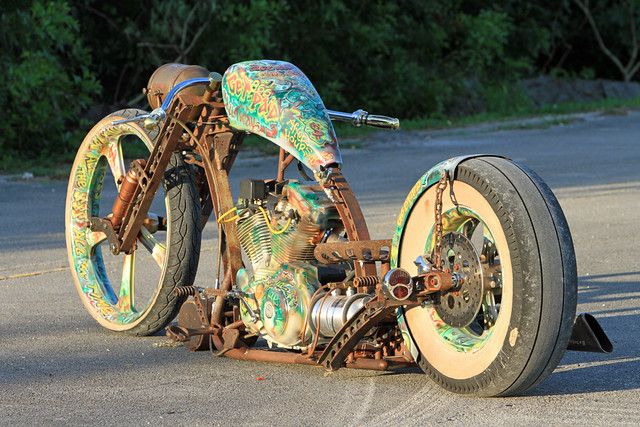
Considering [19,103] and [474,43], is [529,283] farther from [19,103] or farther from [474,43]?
[474,43]

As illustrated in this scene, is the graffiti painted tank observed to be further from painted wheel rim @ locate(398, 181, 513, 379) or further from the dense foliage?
the dense foliage

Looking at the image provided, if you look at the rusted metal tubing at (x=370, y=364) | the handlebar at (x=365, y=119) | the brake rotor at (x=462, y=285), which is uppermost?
the handlebar at (x=365, y=119)

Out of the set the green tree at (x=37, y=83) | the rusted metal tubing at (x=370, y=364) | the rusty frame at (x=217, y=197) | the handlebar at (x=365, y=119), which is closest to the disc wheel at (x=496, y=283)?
the rusted metal tubing at (x=370, y=364)

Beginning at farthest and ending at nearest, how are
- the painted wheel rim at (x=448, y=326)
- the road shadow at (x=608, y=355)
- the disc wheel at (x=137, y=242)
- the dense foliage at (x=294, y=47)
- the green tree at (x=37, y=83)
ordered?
the dense foliage at (x=294, y=47) < the green tree at (x=37, y=83) < the disc wheel at (x=137, y=242) < the road shadow at (x=608, y=355) < the painted wheel rim at (x=448, y=326)

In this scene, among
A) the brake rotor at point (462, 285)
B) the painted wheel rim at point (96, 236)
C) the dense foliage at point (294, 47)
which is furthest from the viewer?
the dense foliage at point (294, 47)

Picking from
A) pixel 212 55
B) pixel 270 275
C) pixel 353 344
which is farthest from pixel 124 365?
pixel 212 55

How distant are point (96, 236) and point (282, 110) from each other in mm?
1727

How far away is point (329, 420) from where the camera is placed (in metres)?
4.62

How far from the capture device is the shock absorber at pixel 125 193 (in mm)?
6090

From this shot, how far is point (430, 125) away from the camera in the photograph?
61.6 ft

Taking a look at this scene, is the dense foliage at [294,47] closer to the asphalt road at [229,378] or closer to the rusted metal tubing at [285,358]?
the asphalt road at [229,378]

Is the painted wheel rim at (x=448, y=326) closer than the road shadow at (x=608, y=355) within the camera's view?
Yes

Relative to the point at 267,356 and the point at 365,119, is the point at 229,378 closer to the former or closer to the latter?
the point at 267,356

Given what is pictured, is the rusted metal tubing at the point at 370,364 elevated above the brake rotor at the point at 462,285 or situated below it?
below
